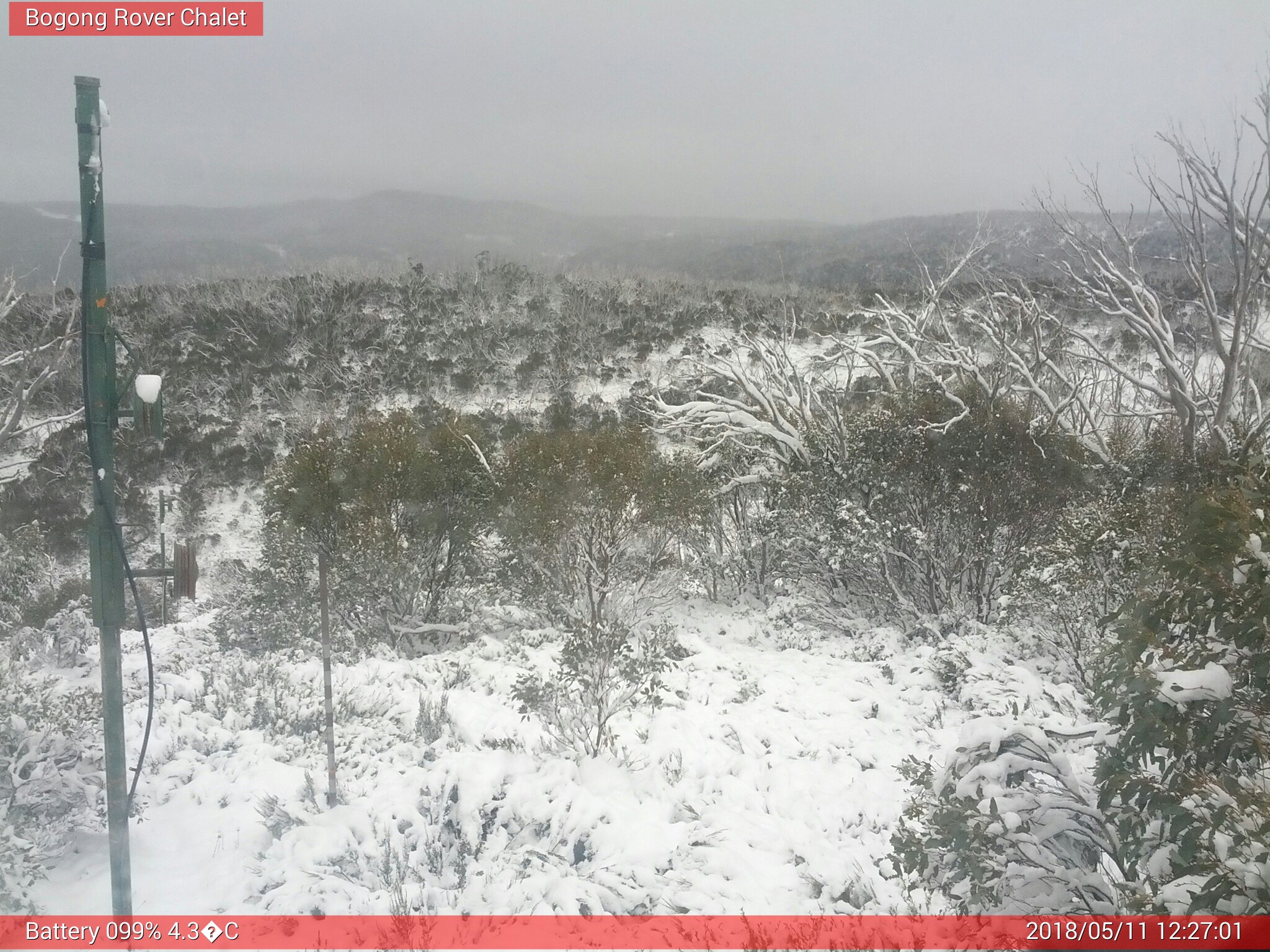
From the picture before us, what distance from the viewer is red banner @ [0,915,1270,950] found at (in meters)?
3.29

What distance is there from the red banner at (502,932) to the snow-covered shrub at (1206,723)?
3.62 ft

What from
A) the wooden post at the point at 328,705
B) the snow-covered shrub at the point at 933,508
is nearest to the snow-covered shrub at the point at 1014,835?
the wooden post at the point at 328,705

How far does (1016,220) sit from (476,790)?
16.6 m

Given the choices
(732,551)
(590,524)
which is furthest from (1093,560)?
(732,551)

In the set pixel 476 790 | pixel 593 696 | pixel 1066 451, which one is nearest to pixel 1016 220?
pixel 1066 451

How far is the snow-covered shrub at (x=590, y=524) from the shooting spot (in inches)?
314

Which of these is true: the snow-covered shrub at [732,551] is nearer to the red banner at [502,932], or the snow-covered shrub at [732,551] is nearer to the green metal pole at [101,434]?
the red banner at [502,932]

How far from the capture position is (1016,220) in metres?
16.0

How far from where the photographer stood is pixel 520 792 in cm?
470

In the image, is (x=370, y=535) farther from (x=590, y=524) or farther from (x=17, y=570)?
(x=17, y=570)

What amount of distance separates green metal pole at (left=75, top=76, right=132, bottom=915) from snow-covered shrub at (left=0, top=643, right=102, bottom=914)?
0.87 m

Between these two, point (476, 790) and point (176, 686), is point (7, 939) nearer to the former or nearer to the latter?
point (476, 790)

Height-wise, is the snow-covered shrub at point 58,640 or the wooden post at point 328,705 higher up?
the wooden post at point 328,705

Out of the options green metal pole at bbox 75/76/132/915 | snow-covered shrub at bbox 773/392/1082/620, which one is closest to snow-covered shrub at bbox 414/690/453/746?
green metal pole at bbox 75/76/132/915
